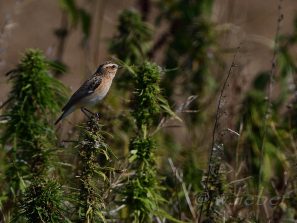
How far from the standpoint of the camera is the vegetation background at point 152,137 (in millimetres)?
4754

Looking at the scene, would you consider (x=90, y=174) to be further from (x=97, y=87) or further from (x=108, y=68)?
(x=108, y=68)

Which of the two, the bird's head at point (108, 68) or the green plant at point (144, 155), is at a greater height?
the bird's head at point (108, 68)

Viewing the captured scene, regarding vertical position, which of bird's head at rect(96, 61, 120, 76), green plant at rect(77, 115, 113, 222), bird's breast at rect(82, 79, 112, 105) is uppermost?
bird's head at rect(96, 61, 120, 76)

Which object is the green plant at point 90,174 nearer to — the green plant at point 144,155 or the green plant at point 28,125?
the green plant at point 144,155

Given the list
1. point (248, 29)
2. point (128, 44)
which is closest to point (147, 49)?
point (128, 44)

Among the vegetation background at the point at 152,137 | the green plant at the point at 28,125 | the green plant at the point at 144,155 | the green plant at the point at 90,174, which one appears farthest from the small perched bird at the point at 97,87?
the green plant at the point at 90,174

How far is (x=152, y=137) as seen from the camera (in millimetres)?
5426

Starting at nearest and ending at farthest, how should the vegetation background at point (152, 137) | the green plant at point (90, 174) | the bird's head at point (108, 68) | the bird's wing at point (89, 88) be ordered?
the green plant at point (90, 174)
the vegetation background at point (152, 137)
the bird's wing at point (89, 88)
the bird's head at point (108, 68)

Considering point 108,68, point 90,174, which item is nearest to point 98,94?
point 108,68

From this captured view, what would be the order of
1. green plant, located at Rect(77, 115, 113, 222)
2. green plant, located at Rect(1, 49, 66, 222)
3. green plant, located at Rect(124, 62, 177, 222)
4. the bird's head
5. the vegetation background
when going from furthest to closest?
the bird's head < green plant, located at Rect(1, 49, 66, 222) < green plant, located at Rect(124, 62, 177, 222) < the vegetation background < green plant, located at Rect(77, 115, 113, 222)

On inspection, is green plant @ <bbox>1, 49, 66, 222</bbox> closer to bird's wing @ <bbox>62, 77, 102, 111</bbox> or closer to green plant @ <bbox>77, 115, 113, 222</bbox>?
bird's wing @ <bbox>62, 77, 102, 111</bbox>

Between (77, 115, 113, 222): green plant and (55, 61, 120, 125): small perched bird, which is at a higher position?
(55, 61, 120, 125): small perched bird

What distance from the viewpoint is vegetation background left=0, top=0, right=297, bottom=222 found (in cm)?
475

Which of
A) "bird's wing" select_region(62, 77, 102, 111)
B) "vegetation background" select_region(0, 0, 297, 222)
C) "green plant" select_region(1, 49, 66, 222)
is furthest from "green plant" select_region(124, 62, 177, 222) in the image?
"bird's wing" select_region(62, 77, 102, 111)
